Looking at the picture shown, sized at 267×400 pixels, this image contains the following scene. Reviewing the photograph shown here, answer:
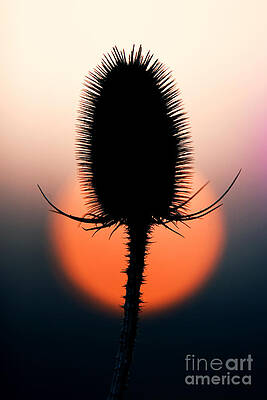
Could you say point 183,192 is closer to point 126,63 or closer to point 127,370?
point 126,63

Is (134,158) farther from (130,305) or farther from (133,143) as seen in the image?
(130,305)

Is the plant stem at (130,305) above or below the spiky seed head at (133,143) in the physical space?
below

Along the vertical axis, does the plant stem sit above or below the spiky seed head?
below

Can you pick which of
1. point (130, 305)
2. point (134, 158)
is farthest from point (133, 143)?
point (130, 305)

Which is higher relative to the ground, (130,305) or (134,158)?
(134,158)

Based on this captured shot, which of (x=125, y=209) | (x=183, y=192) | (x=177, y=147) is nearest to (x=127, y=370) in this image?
(x=125, y=209)
